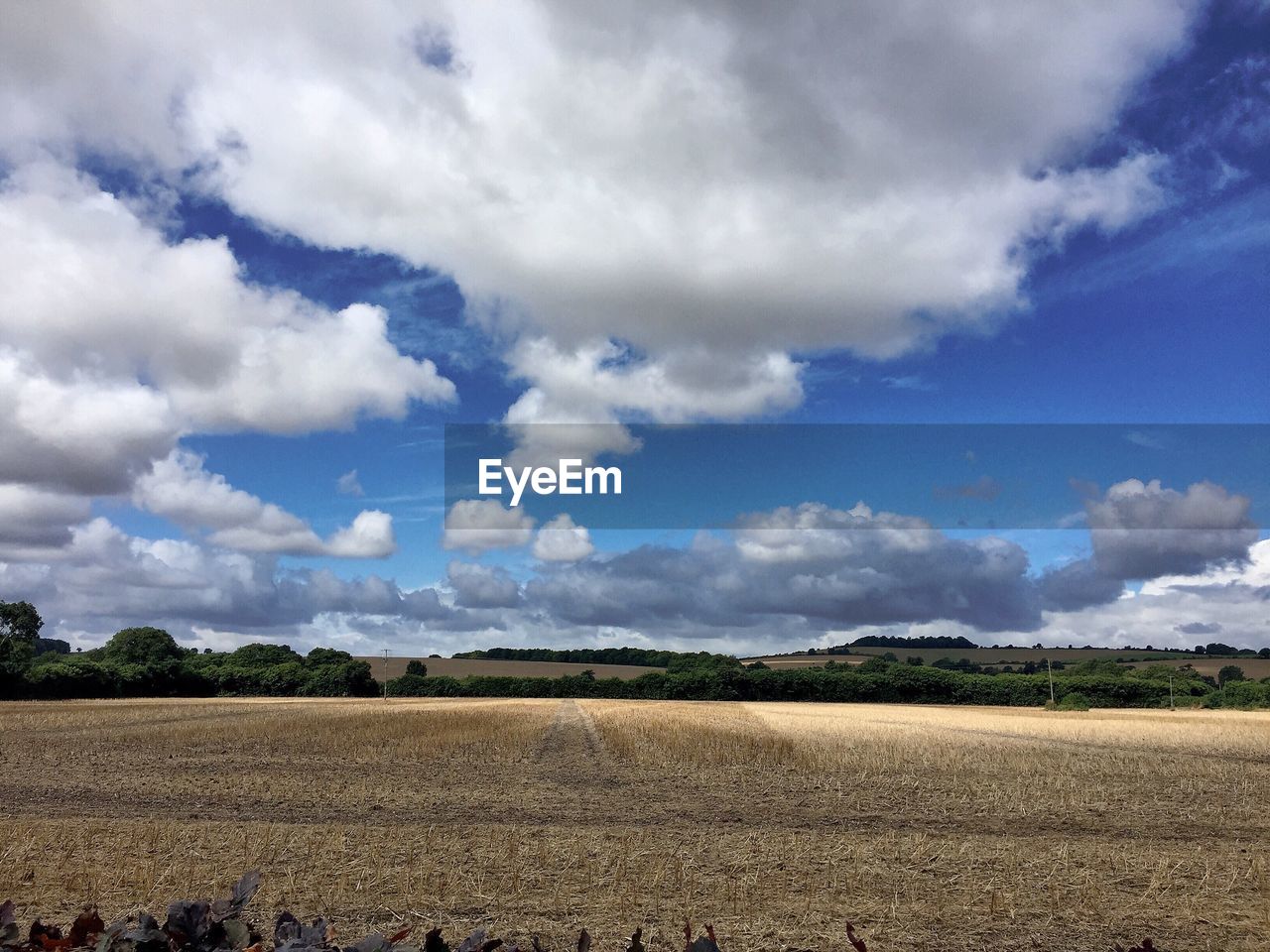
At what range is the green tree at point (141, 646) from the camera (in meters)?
132

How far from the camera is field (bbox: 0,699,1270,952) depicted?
10.8 meters

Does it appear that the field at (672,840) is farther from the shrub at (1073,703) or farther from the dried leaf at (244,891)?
the shrub at (1073,703)

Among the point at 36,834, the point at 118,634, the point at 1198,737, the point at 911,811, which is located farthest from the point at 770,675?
the point at 36,834

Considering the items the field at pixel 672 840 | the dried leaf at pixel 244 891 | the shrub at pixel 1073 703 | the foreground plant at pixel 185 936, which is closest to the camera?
the foreground plant at pixel 185 936

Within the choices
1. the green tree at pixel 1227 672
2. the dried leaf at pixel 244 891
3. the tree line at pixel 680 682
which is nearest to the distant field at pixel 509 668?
the tree line at pixel 680 682

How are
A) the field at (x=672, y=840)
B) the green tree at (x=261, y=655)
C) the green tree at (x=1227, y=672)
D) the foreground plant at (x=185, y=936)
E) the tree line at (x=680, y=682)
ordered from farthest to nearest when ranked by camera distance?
the green tree at (x=261, y=655) → the green tree at (x=1227, y=672) → the tree line at (x=680, y=682) → the field at (x=672, y=840) → the foreground plant at (x=185, y=936)

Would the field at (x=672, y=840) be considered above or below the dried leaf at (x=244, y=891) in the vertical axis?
below

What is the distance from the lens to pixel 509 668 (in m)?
140

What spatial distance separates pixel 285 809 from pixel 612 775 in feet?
33.0

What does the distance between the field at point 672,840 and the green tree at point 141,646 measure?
110 meters

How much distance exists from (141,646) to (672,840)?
139 m

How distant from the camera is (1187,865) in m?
14.5

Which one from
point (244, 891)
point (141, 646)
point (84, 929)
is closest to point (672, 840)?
point (244, 891)

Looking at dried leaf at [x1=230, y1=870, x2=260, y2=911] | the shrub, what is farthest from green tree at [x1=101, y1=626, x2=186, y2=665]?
dried leaf at [x1=230, y1=870, x2=260, y2=911]
